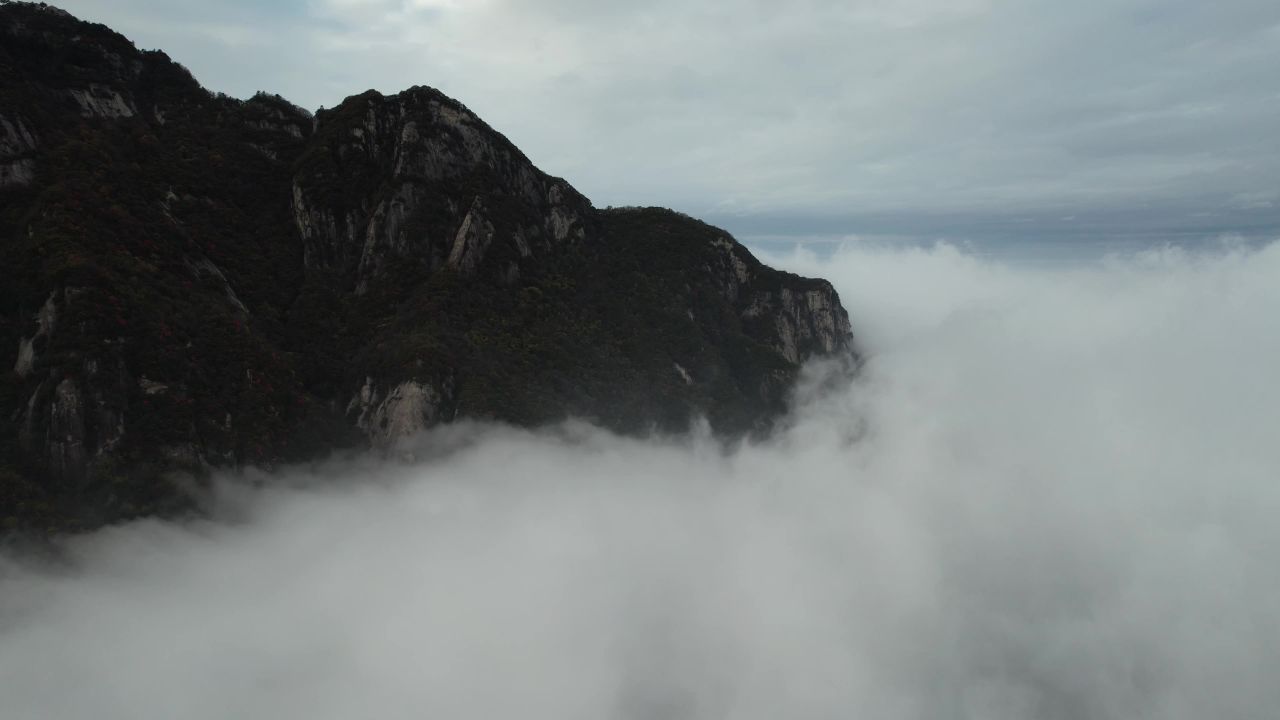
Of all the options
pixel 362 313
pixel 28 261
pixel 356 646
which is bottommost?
pixel 356 646

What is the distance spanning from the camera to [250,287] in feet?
466

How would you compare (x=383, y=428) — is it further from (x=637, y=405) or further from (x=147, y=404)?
(x=637, y=405)

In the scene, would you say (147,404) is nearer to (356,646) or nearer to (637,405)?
(356,646)

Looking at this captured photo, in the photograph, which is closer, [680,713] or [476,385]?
[476,385]

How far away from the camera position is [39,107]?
125m

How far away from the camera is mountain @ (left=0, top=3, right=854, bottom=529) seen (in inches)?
3642

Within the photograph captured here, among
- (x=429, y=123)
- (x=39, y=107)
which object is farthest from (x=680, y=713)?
(x=39, y=107)

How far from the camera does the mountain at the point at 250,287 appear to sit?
303ft

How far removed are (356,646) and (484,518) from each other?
138ft

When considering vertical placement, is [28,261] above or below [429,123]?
below

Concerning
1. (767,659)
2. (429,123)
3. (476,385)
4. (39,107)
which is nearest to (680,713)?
(767,659)

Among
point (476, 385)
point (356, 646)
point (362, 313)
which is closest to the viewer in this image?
point (356, 646)

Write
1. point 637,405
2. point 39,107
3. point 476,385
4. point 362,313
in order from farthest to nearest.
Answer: point 637,405 → point 362,313 → point 476,385 → point 39,107

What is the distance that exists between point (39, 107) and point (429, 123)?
84.8m
